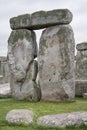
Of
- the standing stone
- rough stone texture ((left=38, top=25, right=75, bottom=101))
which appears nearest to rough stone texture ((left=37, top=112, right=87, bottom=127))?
rough stone texture ((left=38, top=25, right=75, bottom=101))

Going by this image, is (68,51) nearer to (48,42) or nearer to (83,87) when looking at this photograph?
(48,42)

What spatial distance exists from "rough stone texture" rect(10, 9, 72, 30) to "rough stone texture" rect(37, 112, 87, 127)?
595 centimetres

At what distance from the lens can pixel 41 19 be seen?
14.9 meters

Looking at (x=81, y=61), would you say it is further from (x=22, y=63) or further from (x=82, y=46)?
(x=22, y=63)

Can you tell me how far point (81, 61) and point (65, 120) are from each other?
47.9 ft

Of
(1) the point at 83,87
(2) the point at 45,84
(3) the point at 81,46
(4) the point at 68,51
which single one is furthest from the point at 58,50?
(3) the point at 81,46

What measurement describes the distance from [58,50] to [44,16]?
1386 millimetres

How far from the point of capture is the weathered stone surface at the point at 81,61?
2271 centimetres

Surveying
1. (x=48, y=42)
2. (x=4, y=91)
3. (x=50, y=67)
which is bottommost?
(x=4, y=91)

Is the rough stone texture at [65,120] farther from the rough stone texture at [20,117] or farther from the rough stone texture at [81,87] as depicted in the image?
the rough stone texture at [81,87]

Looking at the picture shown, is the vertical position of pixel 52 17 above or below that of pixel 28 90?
above

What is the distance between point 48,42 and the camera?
15047 mm

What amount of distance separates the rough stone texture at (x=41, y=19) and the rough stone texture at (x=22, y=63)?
0.33 m

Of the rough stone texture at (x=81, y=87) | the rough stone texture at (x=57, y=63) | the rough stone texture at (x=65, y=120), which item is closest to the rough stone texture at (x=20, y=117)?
the rough stone texture at (x=65, y=120)
